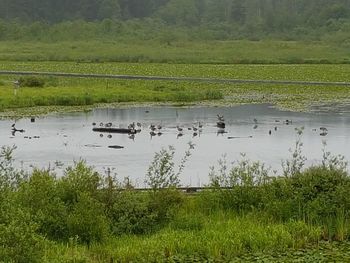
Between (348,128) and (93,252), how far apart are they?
973 inches

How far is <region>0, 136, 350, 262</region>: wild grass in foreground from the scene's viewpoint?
1413 centimetres

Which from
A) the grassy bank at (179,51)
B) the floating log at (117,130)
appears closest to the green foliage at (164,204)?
the floating log at (117,130)

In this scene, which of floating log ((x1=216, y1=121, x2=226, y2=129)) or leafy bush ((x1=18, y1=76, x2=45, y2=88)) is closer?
floating log ((x1=216, y1=121, x2=226, y2=129))

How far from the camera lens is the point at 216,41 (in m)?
117

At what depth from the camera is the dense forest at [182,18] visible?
402 feet

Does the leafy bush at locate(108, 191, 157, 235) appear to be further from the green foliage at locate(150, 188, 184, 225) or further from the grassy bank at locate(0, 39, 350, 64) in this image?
the grassy bank at locate(0, 39, 350, 64)

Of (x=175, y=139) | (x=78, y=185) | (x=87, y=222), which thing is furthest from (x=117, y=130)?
(x=87, y=222)

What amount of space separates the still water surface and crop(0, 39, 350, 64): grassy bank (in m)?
47.2

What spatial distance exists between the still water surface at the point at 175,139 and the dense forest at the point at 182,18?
261 feet

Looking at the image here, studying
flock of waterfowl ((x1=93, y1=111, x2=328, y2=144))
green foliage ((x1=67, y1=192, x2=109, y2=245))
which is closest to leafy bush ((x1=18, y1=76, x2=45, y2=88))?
flock of waterfowl ((x1=93, y1=111, x2=328, y2=144))

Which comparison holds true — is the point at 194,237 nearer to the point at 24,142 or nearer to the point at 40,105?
the point at 24,142

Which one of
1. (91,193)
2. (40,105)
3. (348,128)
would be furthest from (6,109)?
(91,193)

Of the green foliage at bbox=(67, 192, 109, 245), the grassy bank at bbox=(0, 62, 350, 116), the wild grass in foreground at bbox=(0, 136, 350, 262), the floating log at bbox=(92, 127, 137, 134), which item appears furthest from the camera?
the grassy bank at bbox=(0, 62, 350, 116)

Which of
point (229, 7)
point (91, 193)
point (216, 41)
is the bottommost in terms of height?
point (91, 193)
